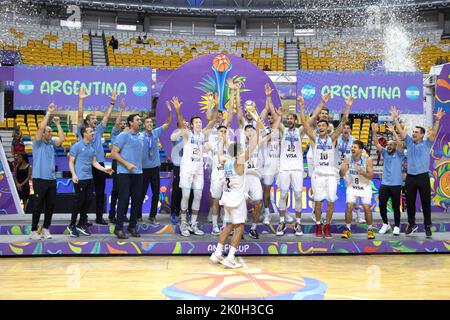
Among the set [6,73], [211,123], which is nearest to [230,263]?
[211,123]

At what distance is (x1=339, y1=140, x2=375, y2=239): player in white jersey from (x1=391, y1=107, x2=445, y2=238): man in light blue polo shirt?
2.04 feet

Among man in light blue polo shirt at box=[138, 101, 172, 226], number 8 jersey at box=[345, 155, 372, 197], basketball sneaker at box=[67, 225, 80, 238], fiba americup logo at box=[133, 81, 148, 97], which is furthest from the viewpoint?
fiba americup logo at box=[133, 81, 148, 97]

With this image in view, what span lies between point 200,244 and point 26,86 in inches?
212

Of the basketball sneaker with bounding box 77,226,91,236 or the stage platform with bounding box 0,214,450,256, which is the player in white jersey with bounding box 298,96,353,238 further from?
the basketball sneaker with bounding box 77,226,91,236

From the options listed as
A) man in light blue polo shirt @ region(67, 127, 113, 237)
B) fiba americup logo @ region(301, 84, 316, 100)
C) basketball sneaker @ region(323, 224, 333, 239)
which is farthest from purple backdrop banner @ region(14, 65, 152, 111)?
basketball sneaker @ region(323, 224, 333, 239)

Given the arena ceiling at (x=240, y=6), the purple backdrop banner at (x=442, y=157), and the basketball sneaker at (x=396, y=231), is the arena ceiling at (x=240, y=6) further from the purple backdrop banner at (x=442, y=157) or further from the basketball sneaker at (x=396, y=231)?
the basketball sneaker at (x=396, y=231)

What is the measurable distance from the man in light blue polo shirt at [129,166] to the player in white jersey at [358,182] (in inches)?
122

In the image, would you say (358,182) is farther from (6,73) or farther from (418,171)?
(6,73)

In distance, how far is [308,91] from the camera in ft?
32.7

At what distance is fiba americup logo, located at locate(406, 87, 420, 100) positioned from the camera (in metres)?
9.90

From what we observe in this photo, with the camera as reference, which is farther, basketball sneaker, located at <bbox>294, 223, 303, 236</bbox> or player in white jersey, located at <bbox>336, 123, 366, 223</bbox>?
player in white jersey, located at <bbox>336, 123, 366, 223</bbox>

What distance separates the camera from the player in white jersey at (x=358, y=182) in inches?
276
